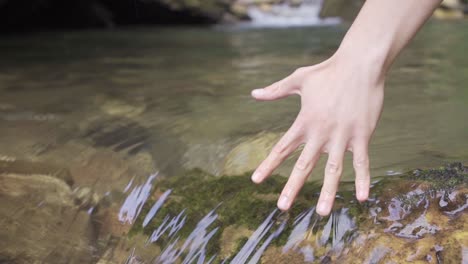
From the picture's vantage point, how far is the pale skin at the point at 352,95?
1.39 meters

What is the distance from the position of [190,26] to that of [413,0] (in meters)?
11.2

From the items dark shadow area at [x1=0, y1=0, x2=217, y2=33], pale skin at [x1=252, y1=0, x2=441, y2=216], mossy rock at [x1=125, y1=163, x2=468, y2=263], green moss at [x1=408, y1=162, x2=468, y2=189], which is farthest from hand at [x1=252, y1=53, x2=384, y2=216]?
dark shadow area at [x1=0, y1=0, x2=217, y2=33]

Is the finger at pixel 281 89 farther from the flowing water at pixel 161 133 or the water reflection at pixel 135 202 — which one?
the water reflection at pixel 135 202

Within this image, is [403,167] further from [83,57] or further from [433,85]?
[83,57]

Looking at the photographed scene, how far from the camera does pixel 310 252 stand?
1585mm

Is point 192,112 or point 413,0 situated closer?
point 413,0

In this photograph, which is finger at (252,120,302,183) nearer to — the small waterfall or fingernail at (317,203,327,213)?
fingernail at (317,203,327,213)

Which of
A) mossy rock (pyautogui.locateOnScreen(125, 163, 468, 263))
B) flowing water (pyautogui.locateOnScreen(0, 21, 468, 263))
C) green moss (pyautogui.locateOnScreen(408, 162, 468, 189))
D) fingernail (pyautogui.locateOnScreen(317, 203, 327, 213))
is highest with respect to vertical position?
fingernail (pyautogui.locateOnScreen(317, 203, 327, 213))

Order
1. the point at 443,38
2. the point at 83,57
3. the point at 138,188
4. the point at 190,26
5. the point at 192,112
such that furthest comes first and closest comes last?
the point at 190,26
the point at 443,38
the point at 83,57
the point at 192,112
the point at 138,188

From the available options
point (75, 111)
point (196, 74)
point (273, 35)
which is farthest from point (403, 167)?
point (273, 35)

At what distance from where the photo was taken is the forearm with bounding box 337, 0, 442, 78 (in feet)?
4.51

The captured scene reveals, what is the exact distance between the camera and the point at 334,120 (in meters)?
1.40

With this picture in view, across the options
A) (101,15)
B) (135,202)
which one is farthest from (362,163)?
(101,15)

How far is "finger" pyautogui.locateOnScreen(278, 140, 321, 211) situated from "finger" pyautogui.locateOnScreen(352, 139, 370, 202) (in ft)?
0.36
